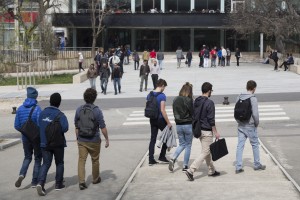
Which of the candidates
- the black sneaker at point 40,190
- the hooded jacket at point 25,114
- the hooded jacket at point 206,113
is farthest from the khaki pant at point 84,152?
the hooded jacket at point 206,113

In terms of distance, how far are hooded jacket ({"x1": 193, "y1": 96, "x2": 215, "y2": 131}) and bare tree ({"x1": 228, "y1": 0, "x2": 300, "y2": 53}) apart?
35.1 meters

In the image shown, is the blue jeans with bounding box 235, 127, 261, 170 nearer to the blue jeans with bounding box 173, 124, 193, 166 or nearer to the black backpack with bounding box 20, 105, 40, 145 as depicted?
the blue jeans with bounding box 173, 124, 193, 166

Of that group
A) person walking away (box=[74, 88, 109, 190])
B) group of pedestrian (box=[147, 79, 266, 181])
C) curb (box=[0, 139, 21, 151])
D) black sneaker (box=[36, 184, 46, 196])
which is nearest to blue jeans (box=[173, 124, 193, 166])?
group of pedestrian (box=[147, 79, 266, 181])

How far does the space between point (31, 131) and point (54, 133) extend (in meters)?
0.60

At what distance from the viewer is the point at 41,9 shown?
44312 mm

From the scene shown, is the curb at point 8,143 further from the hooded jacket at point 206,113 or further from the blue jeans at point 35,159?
the hooded jacket at point 206,113

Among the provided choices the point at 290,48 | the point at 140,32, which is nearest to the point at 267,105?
the point at 290,48

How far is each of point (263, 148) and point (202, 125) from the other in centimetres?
360

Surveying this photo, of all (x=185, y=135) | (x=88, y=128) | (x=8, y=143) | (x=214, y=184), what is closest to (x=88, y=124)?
(x=88, y=128)

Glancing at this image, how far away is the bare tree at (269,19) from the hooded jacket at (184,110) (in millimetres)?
34966

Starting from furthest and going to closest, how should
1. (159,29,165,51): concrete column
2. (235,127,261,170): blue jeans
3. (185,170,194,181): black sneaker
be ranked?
(159,29,165,51): concrete column → (235,127,261,170): blue jeans → (185,170,194,181): black sneaker

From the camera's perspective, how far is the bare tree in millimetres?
43812

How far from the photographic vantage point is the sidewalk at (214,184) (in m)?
8.48

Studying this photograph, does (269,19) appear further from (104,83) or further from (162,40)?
(104,83)
